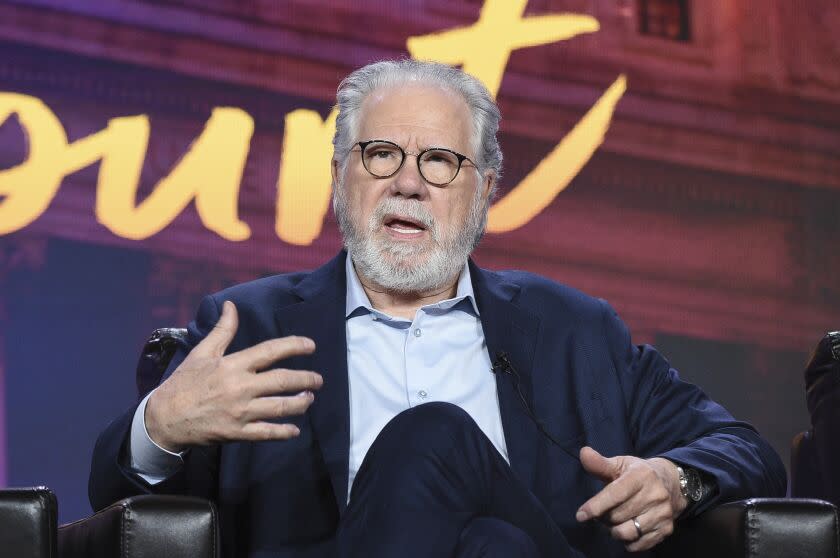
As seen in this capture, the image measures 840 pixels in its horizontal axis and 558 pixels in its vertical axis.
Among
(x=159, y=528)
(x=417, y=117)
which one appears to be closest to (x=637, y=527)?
(x=159, y=528)

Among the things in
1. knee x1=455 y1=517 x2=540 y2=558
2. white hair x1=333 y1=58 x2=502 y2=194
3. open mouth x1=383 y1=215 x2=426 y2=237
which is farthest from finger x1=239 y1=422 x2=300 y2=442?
white hair x1=333 y1=58 x2=502 y2=194

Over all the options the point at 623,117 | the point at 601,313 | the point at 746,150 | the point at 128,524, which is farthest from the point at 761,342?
the point at 128,524

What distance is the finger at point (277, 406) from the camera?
1328 millimetres

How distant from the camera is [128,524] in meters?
1.42

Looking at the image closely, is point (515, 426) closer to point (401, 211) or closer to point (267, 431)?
point (401, 211)

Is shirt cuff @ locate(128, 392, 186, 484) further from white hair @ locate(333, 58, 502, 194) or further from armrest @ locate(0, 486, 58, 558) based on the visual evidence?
white hair @ locate(333, 58, 502, 194)

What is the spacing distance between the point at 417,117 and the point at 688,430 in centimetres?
73

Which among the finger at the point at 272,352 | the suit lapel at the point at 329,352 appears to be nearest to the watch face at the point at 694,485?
the suit lapel at the point at 329,352

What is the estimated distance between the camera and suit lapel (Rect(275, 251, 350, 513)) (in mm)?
1729

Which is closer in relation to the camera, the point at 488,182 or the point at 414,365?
the point at 414,365

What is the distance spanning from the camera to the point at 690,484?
63.1 inches

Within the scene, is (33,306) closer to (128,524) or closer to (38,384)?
(38,384)

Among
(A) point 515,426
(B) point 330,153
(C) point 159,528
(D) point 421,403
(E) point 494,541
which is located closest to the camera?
(E) point 494,541

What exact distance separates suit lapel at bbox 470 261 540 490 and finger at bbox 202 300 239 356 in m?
0.56
